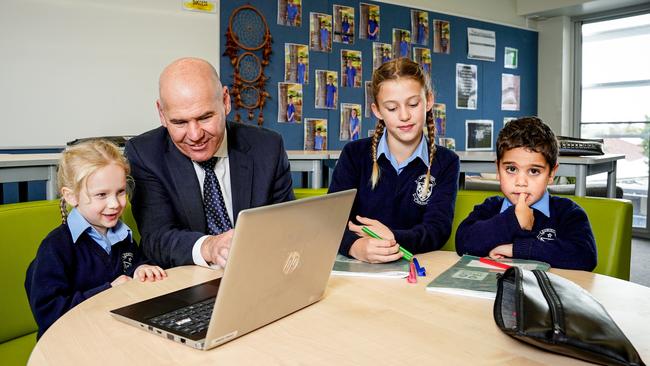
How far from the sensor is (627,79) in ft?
19.5

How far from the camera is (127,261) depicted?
4.80ft

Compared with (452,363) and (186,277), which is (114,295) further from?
(452,363)

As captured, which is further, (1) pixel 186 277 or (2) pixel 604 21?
(2) pixel 604 21

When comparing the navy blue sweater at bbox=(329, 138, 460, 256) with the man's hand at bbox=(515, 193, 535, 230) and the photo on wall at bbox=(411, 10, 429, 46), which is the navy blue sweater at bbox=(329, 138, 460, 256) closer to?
the man's hand at bbox=(515, 193, 535, 230)

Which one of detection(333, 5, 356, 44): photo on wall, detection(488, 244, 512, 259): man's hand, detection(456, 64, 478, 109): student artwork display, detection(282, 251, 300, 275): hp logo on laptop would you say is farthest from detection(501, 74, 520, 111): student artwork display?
detection(282, 251, 300, 275): hp logo on laptop

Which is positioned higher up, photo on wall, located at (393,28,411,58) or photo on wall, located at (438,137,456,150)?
photo on wall, located at (393,28,411,58)

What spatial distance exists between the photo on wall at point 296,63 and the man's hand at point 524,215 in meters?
3.51

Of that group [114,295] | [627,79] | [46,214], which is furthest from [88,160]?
[627,79]

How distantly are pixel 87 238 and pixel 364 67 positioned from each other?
13.5 ft

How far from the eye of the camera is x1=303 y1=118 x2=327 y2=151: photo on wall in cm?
488

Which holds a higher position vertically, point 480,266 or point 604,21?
point 604,21

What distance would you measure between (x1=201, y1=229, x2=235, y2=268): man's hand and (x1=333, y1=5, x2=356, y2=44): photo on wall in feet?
13.1

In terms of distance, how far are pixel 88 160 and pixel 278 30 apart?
342 centimetres

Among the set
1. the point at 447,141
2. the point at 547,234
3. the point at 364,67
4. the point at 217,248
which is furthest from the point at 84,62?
the point at 447,141
